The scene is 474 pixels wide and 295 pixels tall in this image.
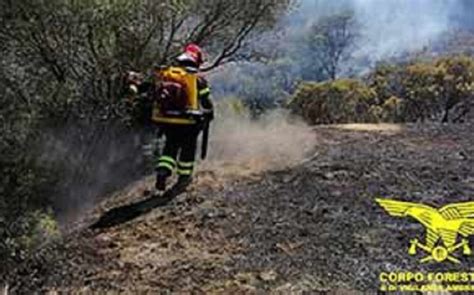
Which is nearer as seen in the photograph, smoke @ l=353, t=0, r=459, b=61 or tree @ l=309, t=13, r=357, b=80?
tree @ l=309, t=13, r=357, b=80

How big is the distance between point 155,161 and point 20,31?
7.14 feet

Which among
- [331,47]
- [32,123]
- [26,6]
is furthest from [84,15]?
[331,47]

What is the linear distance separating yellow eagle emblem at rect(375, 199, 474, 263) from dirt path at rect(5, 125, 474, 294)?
121 mm

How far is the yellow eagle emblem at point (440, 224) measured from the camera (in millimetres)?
6301

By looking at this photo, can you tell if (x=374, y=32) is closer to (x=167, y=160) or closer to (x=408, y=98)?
(x=408, y=98)

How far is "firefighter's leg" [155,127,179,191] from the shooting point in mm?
8203

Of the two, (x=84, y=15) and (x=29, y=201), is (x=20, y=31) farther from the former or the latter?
(x=29, y=201)

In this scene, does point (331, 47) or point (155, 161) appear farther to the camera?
point (331, 47)

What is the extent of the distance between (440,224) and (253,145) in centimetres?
395

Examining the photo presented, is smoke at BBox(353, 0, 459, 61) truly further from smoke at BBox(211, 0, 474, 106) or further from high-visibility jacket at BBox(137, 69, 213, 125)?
high-visibility jacket at BBox(137, 69, 213, 125)

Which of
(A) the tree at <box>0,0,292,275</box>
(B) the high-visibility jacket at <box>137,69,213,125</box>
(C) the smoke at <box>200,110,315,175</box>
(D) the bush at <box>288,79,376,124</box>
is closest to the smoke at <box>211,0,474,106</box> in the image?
(D) the bush at <box>288,79,376,124</box>

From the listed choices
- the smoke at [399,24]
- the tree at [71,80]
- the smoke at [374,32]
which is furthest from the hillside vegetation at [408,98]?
the smoke at [399,24]

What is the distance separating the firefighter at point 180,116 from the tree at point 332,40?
25.0 meters

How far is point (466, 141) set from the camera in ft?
34.7
